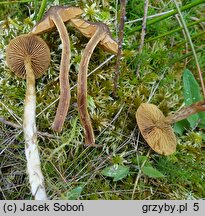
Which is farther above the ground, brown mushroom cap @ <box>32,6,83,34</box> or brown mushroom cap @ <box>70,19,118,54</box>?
brown mushroom cap @ <box>32,6,83,34</box>

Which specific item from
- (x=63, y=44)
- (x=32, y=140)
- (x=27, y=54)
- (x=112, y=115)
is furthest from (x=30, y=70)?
(x=112, y=115)

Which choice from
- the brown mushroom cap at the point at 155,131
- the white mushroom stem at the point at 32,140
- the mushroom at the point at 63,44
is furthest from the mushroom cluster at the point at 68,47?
the brown mushroom cap at the point at 155,131

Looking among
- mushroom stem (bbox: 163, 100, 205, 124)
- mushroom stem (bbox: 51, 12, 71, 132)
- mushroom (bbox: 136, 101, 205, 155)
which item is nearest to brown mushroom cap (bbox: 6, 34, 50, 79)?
mushroom stem (bbox: 51, 12, 71, 132)

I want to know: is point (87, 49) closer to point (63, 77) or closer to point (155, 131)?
point (63, 77)

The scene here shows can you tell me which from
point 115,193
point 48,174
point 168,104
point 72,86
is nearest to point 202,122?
point 168,104

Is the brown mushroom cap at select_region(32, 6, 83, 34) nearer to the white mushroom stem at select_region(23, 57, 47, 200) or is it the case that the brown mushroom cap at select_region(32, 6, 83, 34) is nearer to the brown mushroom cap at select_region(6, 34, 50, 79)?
the brown mushroom cap at select_region(6, 34, 50, 79)

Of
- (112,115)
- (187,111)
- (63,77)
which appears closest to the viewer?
(187,111)
